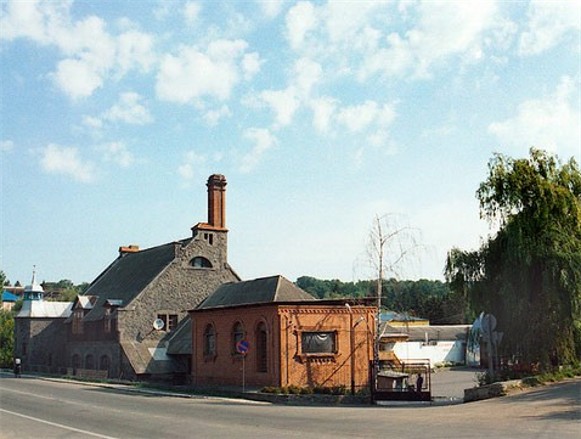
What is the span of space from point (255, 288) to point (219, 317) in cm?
311

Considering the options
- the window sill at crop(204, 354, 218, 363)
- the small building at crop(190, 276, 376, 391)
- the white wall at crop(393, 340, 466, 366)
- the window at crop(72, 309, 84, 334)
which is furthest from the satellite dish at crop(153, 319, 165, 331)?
the white wall at crop(393, 340, 466, 366)

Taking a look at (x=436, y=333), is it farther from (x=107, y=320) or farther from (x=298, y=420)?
(x=298, y=420)

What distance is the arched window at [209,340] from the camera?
3831 cm

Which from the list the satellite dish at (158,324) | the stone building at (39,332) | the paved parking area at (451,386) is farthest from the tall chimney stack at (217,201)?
the paved parking area at (451,386)

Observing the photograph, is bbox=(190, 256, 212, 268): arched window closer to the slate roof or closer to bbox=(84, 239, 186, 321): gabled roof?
bbox=(84, 239, 186, 321): gabled roof

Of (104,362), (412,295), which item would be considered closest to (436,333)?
(412,295)

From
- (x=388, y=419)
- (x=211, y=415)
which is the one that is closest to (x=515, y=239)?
(x=388, y=419)

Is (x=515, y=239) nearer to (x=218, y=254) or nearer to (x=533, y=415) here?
(x=533, y=415)

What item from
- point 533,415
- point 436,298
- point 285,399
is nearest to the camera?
point 533,415

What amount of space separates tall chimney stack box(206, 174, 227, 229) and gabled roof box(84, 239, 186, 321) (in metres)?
2.55

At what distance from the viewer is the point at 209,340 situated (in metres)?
39.0

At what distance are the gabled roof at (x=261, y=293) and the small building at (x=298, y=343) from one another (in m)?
0.19

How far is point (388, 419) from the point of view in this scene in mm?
19250

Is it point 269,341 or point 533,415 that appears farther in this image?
point 269,341
